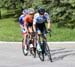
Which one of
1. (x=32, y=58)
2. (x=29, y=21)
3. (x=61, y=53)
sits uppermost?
(x=29, y=21)

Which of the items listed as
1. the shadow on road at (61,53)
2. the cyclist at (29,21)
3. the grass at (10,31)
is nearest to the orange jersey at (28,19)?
the cyclist at (29,21)

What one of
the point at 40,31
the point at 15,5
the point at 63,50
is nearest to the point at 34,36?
the point at 40,31

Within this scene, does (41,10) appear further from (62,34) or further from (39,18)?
(62,34)

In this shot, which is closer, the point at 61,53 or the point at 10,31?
the point at 61,53

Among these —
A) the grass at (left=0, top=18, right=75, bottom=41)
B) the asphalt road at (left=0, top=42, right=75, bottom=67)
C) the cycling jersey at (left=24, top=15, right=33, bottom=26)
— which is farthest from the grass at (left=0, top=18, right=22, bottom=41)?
the cycling jersey at (left=24, top=15, right=33, bottom=26)

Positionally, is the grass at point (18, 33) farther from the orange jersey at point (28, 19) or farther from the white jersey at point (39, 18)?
the white jersey at point (39, 18)

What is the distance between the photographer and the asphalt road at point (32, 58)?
13094 millimetres

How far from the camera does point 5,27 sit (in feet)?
78.5

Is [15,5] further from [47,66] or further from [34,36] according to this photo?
[47,66]

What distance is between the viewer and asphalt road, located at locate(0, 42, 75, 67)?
13.1 meters

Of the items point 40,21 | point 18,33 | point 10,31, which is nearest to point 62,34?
point 18,33

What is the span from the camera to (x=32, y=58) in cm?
1430

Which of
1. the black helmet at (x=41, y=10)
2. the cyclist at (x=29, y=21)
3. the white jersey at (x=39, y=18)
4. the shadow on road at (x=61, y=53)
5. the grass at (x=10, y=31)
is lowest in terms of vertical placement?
the grass at (x=10, y=31)

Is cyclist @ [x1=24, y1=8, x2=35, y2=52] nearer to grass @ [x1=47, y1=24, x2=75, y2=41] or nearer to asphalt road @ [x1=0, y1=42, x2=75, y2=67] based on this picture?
asphalt road @ [x1=0, y1=42, x2=75, y2=67]
